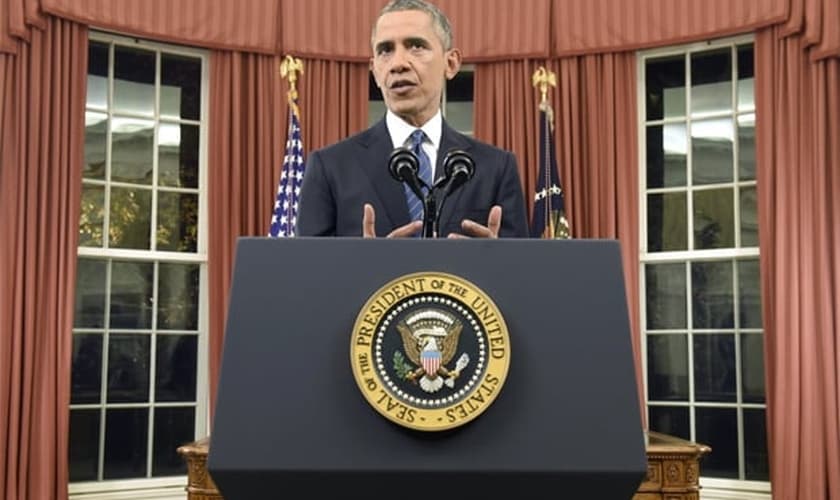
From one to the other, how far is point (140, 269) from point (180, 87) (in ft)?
3.48

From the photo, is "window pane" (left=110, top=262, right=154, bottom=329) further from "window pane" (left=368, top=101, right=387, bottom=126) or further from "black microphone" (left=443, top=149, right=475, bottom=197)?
"black microphone" (left=443, top=149, right=475, bottom=197)

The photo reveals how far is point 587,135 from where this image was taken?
5.47 metres

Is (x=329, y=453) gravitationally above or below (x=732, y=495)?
above

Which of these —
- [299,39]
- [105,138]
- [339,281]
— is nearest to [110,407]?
[105,138]

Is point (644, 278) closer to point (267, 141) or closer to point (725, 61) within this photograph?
point (725, 61)

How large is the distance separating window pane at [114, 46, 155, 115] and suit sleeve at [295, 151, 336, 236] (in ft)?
13.2

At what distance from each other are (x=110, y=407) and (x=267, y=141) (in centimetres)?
166

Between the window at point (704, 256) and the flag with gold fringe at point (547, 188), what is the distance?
58 centimetres

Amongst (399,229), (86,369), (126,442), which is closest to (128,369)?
(86,369)

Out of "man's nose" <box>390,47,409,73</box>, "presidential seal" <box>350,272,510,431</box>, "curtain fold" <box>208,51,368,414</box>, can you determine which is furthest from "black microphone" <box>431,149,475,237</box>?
"curtain fold" <box>208,51,368,414</box>

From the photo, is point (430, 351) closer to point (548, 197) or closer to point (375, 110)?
point (548, 197)

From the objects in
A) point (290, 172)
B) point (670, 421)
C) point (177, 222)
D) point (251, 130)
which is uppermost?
point (251, 130)

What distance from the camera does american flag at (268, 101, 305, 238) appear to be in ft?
16.1

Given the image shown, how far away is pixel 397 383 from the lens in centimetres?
99
